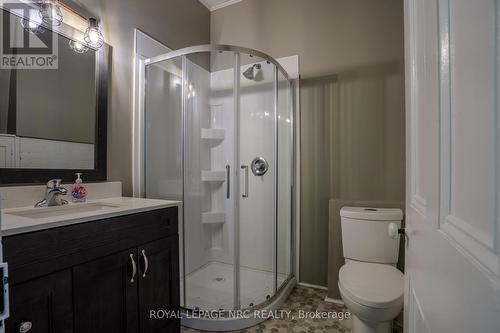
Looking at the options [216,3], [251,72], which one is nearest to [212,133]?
[251,72]

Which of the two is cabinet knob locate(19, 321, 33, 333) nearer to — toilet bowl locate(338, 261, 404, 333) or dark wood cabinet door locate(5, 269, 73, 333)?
dark wood cabinet door locate(5, 269, 73, 333)

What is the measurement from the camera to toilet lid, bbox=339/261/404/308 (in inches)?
45.7

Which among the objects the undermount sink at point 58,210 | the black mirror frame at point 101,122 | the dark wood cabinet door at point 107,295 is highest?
the black mirror frame at point 101,122

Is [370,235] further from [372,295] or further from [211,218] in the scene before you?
[211,218]

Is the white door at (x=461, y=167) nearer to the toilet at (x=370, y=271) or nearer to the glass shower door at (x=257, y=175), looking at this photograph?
the toilet at (x=370, y=271)

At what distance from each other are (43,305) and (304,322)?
1.52 metres

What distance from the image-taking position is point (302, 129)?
219cm

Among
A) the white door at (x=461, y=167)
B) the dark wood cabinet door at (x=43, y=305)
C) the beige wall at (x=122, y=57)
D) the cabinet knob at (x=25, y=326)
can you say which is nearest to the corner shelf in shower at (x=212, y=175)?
the beige wall at (x=122, y=57)

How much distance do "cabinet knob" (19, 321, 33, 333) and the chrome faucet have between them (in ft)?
1.98

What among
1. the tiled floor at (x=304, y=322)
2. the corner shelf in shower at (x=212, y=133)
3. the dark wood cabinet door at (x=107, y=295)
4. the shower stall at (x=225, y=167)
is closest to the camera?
the dark wood cabinet door at (x=107, y=295)

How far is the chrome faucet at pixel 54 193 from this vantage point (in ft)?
3.92

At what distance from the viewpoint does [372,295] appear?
3.91ft

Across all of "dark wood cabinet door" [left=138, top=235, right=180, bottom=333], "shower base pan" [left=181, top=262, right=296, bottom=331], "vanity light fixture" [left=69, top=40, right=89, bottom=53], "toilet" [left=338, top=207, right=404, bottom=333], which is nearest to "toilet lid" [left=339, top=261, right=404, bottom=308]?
"toilet" [left=338, top=207, right=404, bottom=333]

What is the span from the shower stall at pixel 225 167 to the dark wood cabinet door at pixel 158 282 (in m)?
0.39
